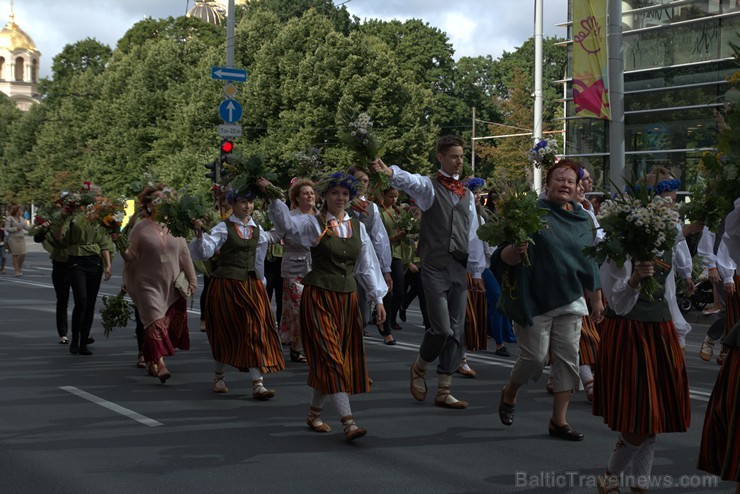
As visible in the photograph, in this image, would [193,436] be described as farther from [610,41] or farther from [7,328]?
[610,41]

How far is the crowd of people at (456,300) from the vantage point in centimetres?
580

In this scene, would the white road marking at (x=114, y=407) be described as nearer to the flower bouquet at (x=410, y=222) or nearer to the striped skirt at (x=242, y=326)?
the striped skirt at (x=242, y=326)

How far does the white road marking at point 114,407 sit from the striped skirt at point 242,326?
1.00 m

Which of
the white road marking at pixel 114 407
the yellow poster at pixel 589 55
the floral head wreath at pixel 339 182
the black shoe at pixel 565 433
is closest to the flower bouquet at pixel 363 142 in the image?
the floral head wreath at pixel 339 182

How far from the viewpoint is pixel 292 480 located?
6391mm

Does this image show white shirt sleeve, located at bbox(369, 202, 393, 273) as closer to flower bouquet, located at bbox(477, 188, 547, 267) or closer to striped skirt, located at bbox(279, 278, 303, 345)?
striped skirt, located at bbox(279, 278, 303, 345)

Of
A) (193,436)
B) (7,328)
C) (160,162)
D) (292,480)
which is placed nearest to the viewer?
(292,480)

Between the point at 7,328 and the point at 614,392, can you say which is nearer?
the point at 614,392

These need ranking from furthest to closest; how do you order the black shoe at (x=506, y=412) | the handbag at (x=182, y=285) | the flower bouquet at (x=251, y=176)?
1. the handbag at (x=182, y=285)
2. the flower bouquet at (x=251, y=176)
3. the black shoe at (x=506, y=412)

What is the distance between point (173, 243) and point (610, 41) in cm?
850

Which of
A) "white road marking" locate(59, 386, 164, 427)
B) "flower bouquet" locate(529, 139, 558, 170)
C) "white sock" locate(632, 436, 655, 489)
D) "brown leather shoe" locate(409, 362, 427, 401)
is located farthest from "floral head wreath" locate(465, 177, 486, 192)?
"white sock" locate(632, 436, 655, 489)

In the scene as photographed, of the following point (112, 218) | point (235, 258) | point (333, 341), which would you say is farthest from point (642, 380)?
point (112, 218)

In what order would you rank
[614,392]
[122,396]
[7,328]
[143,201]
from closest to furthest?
[614,392] → [122,396] → [143,201] → [7,328]

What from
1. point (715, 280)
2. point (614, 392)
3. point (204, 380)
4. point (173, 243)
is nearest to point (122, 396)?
point (204, 380)
